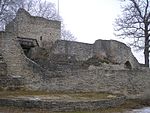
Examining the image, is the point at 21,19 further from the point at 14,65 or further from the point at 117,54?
the point at 117,54

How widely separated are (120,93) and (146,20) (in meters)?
10.6

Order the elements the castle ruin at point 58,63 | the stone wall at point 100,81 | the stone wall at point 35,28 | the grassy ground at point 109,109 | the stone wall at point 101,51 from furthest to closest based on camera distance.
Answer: the stone wall at point 35,28 < the stone wall at point 101,51 < the stone wall at point 100,81 < the castle ruin at point 58,63 < the grassy ground at point 109,109

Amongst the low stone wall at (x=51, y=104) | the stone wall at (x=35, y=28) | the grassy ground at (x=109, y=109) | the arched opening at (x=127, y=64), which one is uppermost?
the stone wall at (x=35, y=28)

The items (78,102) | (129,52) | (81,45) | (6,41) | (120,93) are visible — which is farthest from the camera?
(129,52)

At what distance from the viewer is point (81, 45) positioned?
25781 millimetres

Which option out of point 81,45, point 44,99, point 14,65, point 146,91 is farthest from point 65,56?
point 44,99

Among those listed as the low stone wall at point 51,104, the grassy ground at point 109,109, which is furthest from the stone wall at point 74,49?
the low stone wall at point 51,104

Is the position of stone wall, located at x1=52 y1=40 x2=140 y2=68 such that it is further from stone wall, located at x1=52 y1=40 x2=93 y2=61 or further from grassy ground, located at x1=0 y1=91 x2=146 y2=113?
grassy ground, located at x1=0 y1=91 x2=146 y2=113

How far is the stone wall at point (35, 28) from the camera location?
26.7 metres

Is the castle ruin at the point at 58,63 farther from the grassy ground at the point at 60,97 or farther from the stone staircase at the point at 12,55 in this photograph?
the grassy ground at the point at 60,97

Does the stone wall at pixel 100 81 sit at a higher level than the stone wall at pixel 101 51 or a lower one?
lower

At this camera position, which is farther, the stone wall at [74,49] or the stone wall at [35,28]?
the stone wall at [35,28]

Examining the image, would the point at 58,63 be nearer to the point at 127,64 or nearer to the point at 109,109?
the point at 109,109

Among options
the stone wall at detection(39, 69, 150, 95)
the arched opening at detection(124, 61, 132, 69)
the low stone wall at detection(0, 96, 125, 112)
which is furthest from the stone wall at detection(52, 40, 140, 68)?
the low stone wall at detection(0, 96, 125, 112)
